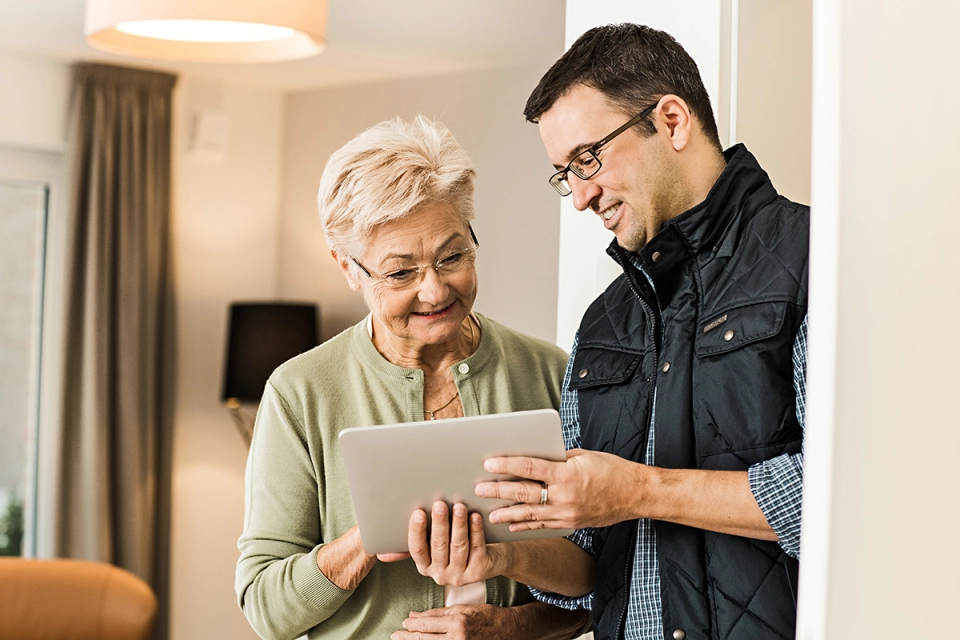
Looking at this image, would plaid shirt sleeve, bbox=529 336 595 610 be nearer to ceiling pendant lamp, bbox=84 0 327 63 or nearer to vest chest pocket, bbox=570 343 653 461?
vest chest pocket, bbox=570 343 653 461

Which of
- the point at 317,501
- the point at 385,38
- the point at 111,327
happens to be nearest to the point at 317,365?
the point at 317,501

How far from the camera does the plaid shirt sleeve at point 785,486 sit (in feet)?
3.42

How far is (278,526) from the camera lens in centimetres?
149

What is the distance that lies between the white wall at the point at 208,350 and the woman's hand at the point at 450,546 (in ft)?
11.7

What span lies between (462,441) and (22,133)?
3.73 metres

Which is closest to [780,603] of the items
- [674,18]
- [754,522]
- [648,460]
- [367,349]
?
[754,522]

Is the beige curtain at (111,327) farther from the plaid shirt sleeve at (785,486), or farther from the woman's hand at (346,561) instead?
the plaid shirt sleeve at (785,486)

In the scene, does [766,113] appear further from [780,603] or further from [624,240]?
[780,603]

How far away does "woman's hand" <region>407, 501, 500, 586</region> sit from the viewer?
1.23 meters

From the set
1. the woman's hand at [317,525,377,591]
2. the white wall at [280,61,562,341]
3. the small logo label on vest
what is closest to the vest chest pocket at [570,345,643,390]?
the small logo label on vest

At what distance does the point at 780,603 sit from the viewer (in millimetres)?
1126

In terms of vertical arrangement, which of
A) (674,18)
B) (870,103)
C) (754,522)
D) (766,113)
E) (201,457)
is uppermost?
(674,18)

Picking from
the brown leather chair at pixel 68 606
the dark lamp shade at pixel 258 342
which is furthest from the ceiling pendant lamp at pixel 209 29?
the dark lamp shade at pixel 258 342

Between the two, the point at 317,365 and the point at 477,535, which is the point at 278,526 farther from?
the point at 477,535
